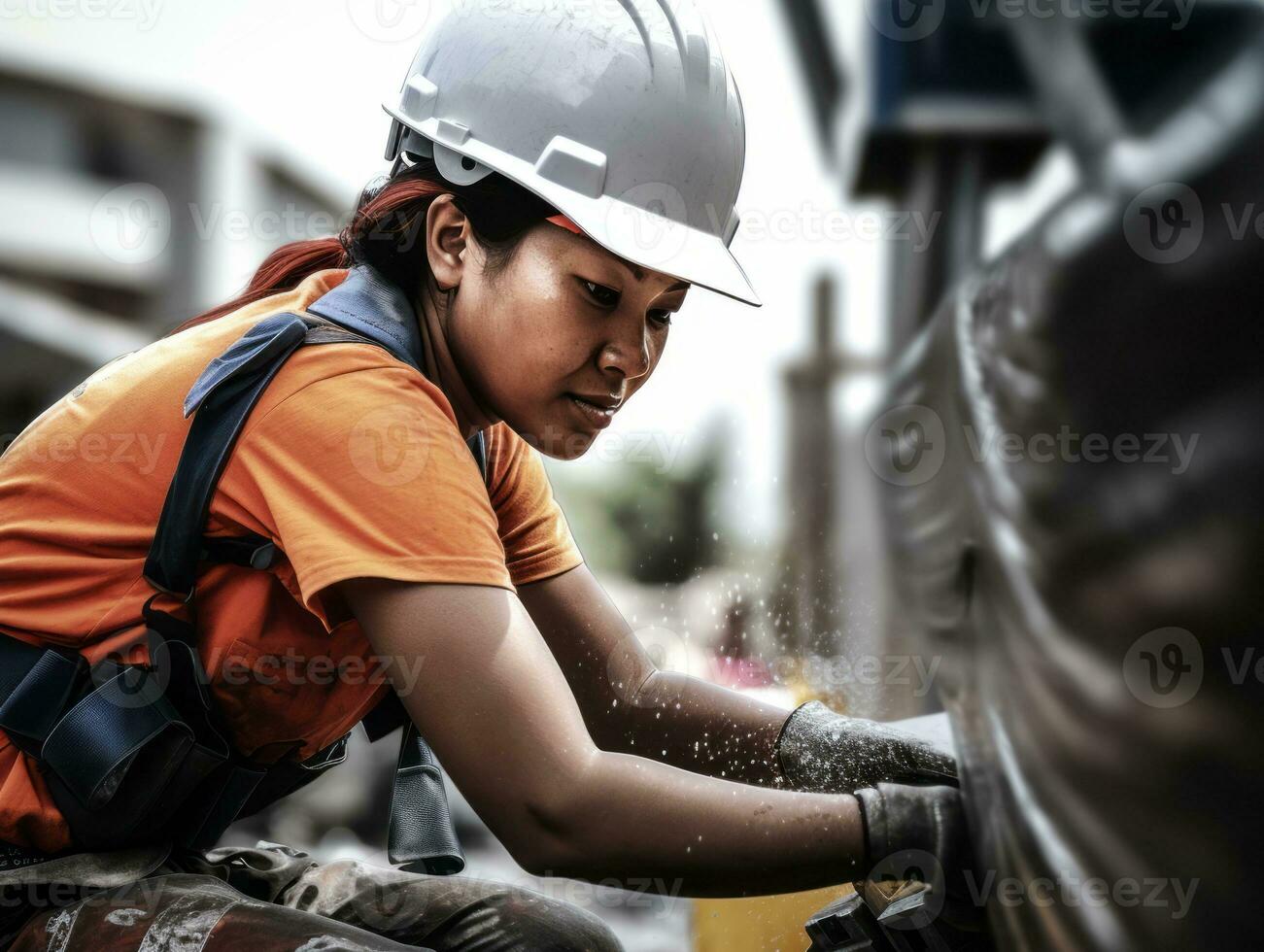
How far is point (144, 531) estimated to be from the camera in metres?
1.50

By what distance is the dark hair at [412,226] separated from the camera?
165 centimetres

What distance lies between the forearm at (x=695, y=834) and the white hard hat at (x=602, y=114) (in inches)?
27.6

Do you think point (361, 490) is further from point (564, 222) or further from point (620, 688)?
point (620, 688)

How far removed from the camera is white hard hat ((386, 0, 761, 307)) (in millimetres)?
1673

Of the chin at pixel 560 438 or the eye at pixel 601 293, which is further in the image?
the chin at pixel 560 438

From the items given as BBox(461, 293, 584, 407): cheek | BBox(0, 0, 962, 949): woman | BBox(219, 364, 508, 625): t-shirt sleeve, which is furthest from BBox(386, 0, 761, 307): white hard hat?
BBox(219, 364, 508, 625): t-shirt sleeve

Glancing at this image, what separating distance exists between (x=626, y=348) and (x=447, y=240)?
303mm

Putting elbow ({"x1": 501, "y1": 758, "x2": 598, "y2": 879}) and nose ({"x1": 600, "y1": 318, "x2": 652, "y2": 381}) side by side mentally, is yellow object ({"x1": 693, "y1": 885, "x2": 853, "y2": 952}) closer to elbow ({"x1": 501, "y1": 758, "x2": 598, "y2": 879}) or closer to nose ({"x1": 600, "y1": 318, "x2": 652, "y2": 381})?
elbow ({"x1": 501, "y1": 758, "x2": 598, "y2": 879})

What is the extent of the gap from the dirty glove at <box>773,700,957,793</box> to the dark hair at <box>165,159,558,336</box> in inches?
35.0

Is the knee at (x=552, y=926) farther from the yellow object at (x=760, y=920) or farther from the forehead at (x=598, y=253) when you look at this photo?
the forehead at (x=598, y=253)

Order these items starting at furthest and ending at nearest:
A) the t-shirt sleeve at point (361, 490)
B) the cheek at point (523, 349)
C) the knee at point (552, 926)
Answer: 1. the knee at point (552, 926)
2. the cheek at point (523, 349)
3. the t-shirt sleeve at point (361, 490)

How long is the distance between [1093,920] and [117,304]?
1227 inches

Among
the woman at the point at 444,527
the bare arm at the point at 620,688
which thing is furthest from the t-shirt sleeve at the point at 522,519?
the woman at the point at 444,527

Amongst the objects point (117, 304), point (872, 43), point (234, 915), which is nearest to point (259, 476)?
point (234, 915)
